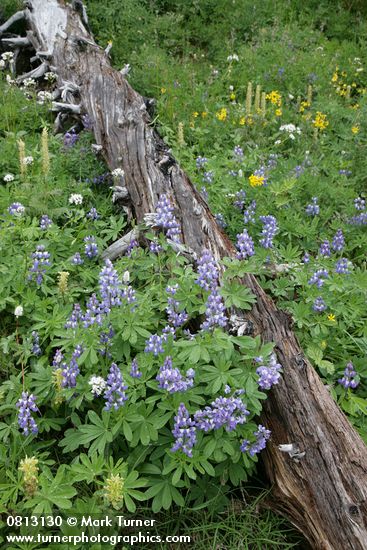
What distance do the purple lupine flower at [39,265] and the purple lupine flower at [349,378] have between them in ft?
6.07

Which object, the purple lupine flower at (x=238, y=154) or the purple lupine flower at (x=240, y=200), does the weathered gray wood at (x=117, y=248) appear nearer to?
the purple lupine flower at (x=240, y=200)

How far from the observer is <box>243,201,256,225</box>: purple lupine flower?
4250mm

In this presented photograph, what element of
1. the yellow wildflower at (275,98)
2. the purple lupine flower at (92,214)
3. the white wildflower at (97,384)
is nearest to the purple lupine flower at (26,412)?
the white wildflower at (97,384)

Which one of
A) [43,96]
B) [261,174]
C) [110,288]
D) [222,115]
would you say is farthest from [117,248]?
[222,115]

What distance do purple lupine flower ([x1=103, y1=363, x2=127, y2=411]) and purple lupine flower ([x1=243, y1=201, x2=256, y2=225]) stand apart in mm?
1885

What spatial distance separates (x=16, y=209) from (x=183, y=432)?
197 cm

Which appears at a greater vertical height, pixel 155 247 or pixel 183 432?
pixel 155 247

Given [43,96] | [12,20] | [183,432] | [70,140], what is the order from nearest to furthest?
1. [183,432]
2. [70,140]
3. [43,96]
4. [12,20]

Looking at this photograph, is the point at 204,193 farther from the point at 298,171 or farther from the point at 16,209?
the point at 16,209

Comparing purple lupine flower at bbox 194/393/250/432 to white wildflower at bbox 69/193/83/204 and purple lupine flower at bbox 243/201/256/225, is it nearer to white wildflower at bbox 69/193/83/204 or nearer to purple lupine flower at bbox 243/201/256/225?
purple lupine flower at bbox 243/201/256/225

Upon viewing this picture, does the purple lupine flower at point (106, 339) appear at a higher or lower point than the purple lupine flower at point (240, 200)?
higher

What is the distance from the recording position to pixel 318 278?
355 cm

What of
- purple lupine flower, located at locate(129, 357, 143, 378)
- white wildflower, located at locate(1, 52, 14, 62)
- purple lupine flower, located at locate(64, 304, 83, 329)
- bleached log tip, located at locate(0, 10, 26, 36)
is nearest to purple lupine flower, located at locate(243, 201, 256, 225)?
purple lupine flower, located at locate(64, 304, 83, 329)

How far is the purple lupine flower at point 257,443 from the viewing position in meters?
2.77
